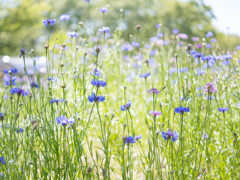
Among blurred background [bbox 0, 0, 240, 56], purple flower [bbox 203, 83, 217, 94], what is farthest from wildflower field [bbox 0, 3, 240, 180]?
blurred background [bbox 0, 0, 240, 56]

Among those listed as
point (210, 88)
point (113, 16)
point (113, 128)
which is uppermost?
point (113, 16)

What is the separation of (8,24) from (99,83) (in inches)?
562

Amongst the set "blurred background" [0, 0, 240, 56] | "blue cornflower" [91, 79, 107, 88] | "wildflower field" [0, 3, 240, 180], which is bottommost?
"wildflower field" [0, 3, 240, 180]

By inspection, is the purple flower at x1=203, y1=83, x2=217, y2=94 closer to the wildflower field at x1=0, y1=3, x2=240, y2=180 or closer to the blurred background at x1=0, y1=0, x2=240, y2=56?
the wildflower field at x1=0, y1=3, x2=240, y2=180

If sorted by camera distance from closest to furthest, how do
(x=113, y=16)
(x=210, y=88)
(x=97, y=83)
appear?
1. (x=97, y=83)
2. (x=210, y=88)
3. (x=113, y=16)

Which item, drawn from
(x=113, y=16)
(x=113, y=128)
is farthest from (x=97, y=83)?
(x=113, y=16)

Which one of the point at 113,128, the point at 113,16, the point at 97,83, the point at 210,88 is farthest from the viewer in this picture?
the point at 113,16

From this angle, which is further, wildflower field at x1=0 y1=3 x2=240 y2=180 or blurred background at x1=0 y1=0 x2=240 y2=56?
blurred background at x1=0 y1=0 x2=240 y2=56

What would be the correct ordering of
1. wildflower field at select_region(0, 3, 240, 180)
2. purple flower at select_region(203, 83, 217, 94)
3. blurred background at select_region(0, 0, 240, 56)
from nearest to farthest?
wildflower field at select_region(0, 3, 240, 180), purple flower at select_region(203, 83, 217, 94), blurred background at select_region(0, 0, 240, 56)

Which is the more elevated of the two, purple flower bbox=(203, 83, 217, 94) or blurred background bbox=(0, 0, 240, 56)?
blurred background bbox=(0, 0, 240, 56)

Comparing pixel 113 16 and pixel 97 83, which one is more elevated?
pixel 113 16

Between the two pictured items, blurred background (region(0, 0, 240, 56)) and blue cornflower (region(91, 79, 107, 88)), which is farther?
blurred background (region(0, 0, 240, 56))

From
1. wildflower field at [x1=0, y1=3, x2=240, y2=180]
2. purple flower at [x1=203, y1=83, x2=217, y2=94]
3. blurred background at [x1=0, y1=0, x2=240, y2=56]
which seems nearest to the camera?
wildflower field at [x1=0, y1=3, x2=240, y2=180]

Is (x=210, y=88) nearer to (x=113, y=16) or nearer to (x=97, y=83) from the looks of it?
(x=97, y=83)
